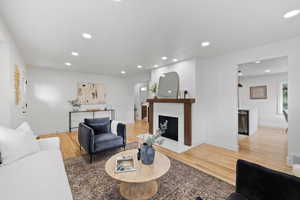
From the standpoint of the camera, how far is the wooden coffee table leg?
5.40 ft

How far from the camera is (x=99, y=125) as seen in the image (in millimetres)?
3229

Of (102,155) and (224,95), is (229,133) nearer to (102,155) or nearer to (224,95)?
(224,95)

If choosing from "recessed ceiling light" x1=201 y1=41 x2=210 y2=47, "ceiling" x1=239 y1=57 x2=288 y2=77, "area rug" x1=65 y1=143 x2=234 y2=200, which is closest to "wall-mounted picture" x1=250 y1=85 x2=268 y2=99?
"ceiling" x1=239 y1=57 x2=288 y2=77

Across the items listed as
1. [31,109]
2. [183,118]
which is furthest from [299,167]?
[31,109]

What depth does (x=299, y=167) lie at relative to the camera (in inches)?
55.1

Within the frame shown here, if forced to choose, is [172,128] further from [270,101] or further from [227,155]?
[270,101]

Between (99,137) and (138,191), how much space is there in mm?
1587

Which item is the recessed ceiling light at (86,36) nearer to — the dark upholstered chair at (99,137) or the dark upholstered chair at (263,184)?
the dark upholstered chair at (99,137)

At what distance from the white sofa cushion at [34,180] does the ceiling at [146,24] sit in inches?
74.1

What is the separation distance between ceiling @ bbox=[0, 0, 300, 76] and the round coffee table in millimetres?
2009

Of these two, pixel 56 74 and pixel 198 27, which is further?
pixel 56 74

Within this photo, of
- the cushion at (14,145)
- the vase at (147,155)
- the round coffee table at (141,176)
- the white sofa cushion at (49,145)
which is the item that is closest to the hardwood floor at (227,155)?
the white sofa cushion at (49,145)

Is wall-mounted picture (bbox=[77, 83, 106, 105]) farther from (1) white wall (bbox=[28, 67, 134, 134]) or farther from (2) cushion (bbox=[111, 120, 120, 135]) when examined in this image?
(2) cushion (bbox=[111, 120, 120, 135])

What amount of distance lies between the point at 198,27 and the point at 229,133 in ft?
8.92
